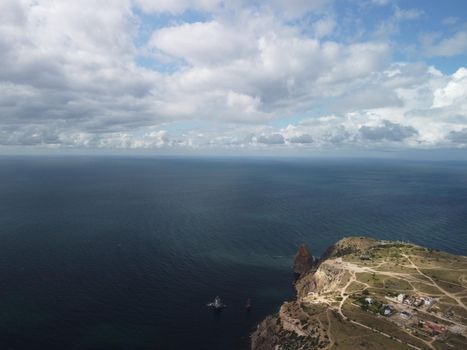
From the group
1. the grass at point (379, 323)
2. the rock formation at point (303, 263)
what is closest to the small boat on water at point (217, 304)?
the grass at point (379, 323)

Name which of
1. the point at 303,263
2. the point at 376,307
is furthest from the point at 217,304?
the point at 303,263

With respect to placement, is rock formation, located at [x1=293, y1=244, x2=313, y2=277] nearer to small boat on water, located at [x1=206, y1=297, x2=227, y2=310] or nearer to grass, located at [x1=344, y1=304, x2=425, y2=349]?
small boat on water, located at [x1=206, y1=297, x2=227, y2=310]

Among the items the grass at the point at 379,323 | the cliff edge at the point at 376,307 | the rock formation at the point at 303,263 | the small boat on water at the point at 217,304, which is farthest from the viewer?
the rock formation at the point at 303,263

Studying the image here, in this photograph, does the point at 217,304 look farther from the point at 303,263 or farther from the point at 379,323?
the point at 379,323

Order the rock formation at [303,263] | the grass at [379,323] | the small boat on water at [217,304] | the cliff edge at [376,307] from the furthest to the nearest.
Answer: the rock formation at [303,263] → the small boat on water at [217,304] → the cliff edge at [376,307] → the grass at [379,323]

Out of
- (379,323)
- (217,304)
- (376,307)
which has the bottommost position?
(217,304)

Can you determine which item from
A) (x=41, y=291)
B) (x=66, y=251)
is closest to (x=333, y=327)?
(x=41, y=291)

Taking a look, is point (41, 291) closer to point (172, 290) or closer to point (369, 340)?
point (172, 290)

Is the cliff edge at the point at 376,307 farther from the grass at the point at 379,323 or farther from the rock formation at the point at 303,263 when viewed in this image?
the rock formation at the point at 303,263

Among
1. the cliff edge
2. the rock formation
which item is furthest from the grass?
the rock formation

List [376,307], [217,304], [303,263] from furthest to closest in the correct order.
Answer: [303,263] < [217,304] < [376,307]

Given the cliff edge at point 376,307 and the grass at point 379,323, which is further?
the cliff edge at point 376,307
